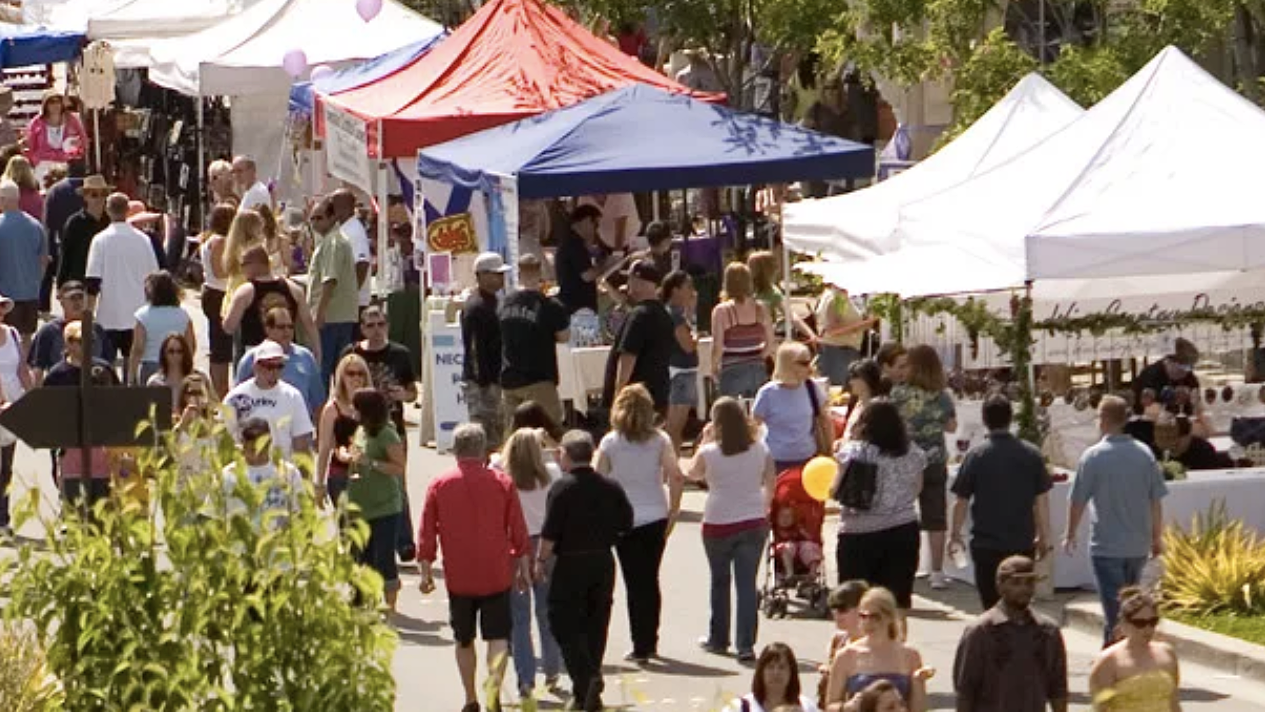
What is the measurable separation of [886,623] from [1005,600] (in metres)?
0.48

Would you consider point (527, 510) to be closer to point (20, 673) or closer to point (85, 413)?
point (85, 413)

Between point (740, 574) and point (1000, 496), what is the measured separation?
1.38 m

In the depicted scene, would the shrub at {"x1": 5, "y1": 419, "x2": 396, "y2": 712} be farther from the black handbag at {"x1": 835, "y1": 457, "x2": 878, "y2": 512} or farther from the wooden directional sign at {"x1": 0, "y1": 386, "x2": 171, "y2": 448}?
the black handbag at {"x1": 835, "y1": 457, "x2": 878, "y2": 512}

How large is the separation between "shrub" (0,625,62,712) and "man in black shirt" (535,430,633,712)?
9.56 ft

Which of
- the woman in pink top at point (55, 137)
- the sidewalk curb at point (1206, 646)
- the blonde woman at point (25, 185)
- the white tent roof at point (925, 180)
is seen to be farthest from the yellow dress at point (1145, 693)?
the woman in pink top at point (55, 137)

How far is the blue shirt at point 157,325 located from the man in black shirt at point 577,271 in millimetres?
3657

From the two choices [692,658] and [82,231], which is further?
[82,231]

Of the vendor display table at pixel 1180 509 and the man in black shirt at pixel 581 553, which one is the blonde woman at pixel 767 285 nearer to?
the vendor display table at pixel 1180 509

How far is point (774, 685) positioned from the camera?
1255 centimetres

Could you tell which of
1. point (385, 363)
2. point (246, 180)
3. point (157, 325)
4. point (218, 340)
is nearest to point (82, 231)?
point (246, 180)

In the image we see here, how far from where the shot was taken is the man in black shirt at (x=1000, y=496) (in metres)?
15.9

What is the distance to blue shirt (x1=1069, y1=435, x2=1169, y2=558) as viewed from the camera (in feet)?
51.9

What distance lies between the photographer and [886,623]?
42.7ft

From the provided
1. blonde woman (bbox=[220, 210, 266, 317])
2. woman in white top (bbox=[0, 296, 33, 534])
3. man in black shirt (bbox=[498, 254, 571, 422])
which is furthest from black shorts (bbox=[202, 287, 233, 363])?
man in black shirt (bbox=[498, 254, 571, 422])
